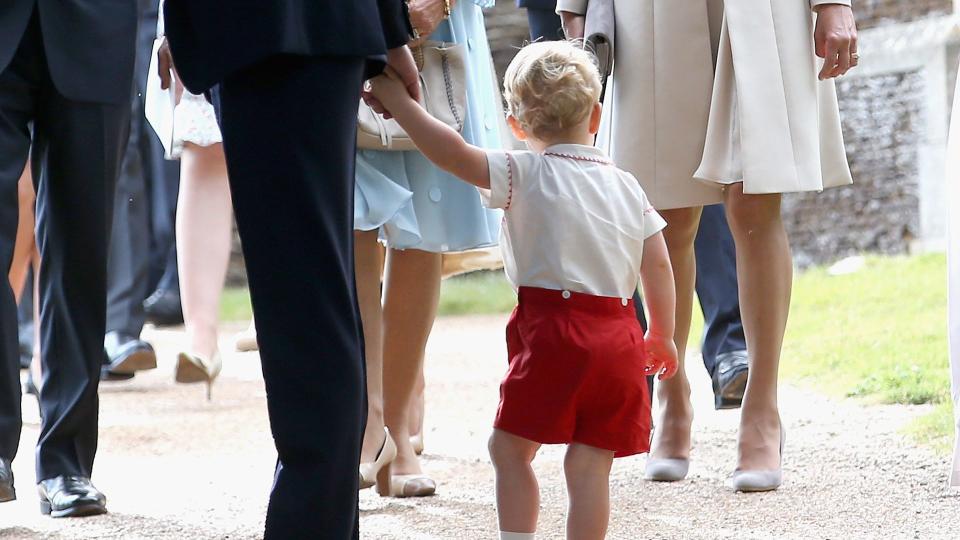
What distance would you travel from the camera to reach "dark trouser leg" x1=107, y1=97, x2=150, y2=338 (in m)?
6.68

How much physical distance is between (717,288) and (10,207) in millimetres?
2825

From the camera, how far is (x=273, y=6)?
90.7 inches

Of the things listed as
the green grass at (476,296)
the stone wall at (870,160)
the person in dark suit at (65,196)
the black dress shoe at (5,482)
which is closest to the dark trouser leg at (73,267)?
the person in dark suit at (65,196)

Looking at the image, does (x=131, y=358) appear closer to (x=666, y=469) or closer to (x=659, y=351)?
(x=666, y=469)

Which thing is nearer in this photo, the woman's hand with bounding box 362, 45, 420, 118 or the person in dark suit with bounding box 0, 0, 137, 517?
the woman's hand with bounding box 362, 45, 420, 118

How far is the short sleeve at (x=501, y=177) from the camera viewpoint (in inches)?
117

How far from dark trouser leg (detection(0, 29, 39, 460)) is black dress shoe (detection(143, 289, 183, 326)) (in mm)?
6417

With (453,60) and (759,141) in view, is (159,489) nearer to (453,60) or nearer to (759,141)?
(453,60)

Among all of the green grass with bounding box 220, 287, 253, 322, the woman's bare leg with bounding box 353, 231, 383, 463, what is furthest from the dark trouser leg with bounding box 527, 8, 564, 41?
the green grass with bounding box 220, 287, 253, 322

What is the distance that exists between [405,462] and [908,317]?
464cm

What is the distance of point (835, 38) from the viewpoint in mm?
3854

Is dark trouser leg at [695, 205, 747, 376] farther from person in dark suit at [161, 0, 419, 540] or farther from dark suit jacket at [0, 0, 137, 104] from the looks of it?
person in dark suit at [161, 0, 419, 540]

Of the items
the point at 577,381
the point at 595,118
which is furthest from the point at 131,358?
the point at 577,381

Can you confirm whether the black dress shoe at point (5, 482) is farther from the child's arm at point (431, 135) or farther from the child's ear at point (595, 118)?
the child's ear at point (595, 118)
